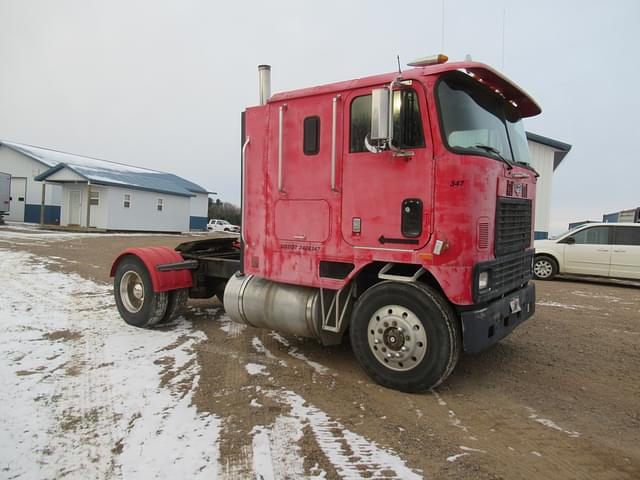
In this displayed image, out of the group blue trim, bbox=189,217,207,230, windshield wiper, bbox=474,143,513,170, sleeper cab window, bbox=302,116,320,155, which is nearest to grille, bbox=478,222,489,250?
windshield wiper, bbox=474,143,513,170

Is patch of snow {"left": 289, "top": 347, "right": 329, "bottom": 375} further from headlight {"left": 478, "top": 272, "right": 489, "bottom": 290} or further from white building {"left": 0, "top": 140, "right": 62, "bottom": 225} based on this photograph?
white building {"left": 0, "top": 140, "right": 62, "bottom": 225}

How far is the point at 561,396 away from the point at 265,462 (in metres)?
2.95

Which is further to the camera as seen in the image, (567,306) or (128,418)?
(567,306)

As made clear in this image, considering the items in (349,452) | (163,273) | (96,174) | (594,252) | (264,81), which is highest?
(96,174)

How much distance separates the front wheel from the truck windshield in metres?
1.41

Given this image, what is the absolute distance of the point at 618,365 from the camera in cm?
525

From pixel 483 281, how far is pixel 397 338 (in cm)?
95

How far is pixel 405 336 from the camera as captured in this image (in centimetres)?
419

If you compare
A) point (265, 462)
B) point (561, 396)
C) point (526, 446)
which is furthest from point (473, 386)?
point (265, 462)

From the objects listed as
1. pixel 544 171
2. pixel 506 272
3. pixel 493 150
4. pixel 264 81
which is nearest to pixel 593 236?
pixel 506 272

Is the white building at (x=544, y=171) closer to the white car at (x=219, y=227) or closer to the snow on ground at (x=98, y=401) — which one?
the snow on ground at (x=98, y=401)

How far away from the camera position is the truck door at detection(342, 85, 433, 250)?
13.6ft

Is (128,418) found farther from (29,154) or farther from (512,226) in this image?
(29,154)

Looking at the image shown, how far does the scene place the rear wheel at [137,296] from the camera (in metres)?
6.26
